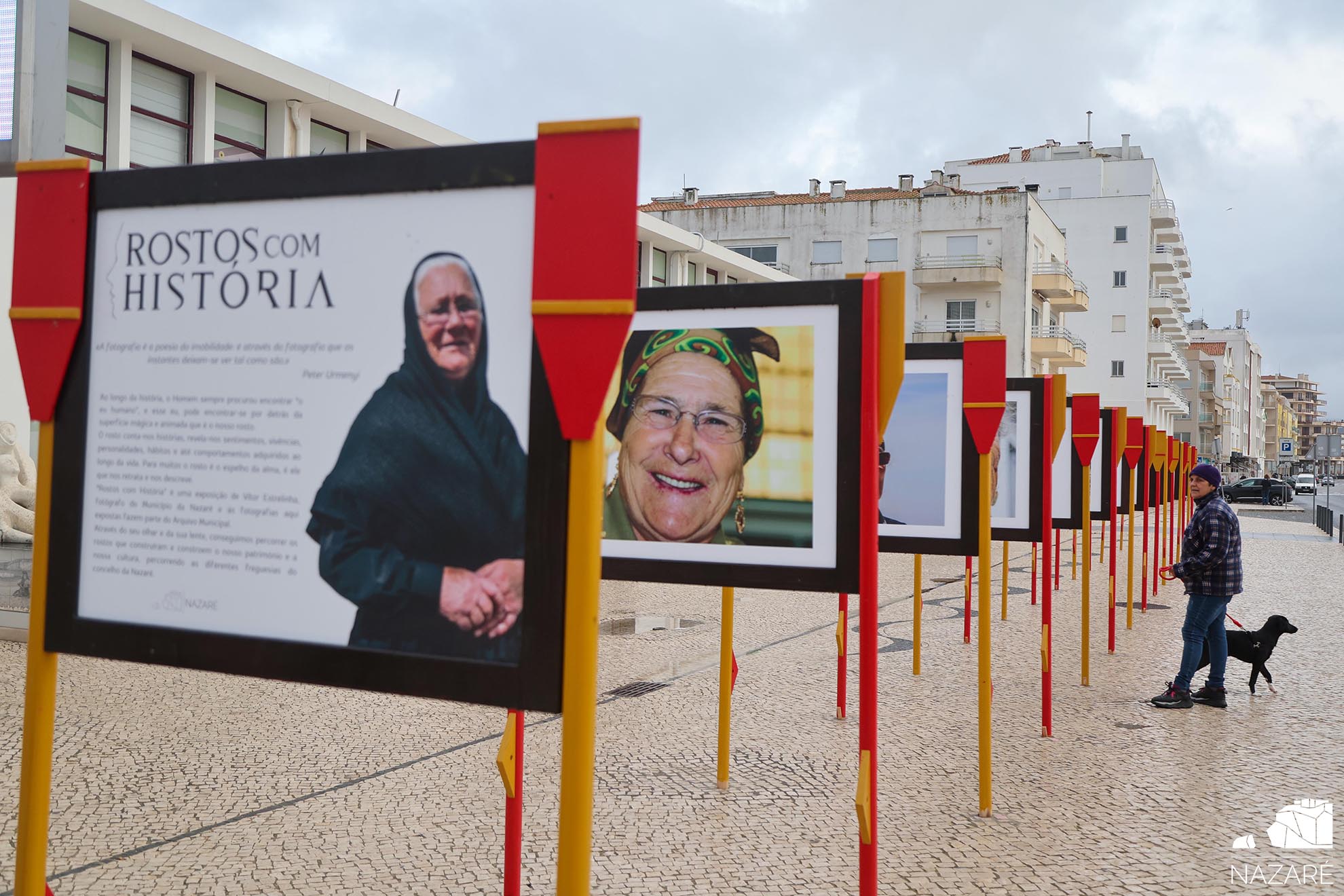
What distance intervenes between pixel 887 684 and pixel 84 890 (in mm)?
5578

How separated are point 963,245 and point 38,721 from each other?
1832 inches

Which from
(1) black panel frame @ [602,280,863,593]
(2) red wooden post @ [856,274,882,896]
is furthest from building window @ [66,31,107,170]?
(2) red wooden post @ [856,274,882,896]

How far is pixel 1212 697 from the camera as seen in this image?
791 centimetres

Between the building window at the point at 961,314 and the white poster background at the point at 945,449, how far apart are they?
4157 cm

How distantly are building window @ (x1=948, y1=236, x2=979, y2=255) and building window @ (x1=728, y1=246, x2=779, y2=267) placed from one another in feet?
22.6

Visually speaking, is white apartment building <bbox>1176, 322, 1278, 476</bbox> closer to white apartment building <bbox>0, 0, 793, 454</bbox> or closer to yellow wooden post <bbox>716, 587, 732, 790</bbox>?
white apartment building <bbox>0, 0, 793, 454</bbox>

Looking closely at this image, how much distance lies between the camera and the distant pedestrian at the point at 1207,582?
7691 millimetres

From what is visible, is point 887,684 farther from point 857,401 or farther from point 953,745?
point 857,401

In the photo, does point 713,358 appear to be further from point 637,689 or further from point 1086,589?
point 1086,589

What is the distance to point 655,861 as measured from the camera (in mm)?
4410

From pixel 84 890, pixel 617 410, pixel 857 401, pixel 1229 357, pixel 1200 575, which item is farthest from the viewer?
pixel 1229 357

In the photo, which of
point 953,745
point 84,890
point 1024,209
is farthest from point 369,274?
point 1024,209

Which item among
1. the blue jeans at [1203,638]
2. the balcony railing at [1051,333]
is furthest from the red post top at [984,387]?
the balcony railing at [1051,333]

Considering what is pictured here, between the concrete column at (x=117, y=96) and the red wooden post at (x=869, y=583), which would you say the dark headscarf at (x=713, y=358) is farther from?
the concrete column at (x=117, y=96)
